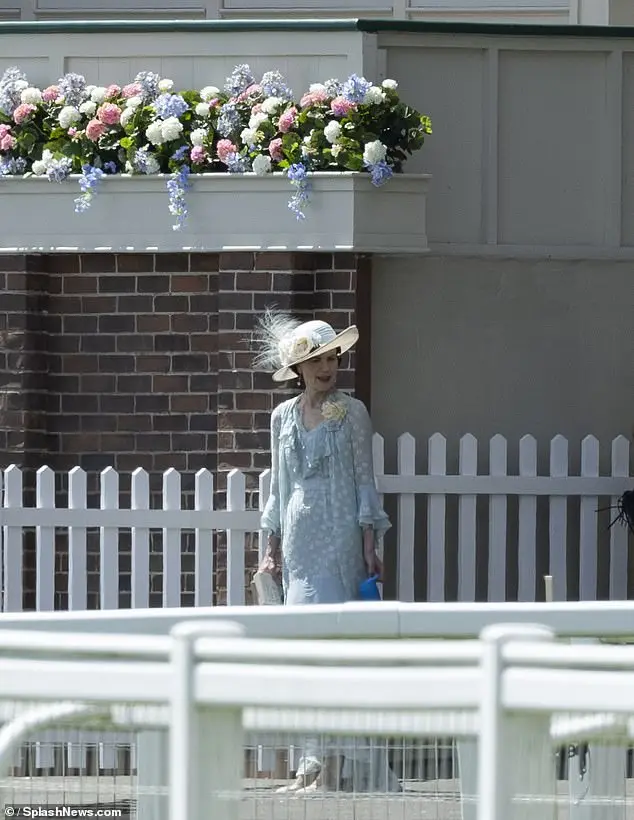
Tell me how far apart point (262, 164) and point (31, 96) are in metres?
1.11

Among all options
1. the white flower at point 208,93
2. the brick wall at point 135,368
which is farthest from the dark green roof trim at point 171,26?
the brick wall at point 135,368

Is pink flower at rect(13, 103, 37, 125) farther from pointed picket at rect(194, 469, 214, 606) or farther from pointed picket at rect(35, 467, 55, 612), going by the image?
pointed picket at rect(194, 469, 214, 606)

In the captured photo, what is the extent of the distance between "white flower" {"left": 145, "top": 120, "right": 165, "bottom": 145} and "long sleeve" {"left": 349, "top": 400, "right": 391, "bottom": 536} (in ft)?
5.65

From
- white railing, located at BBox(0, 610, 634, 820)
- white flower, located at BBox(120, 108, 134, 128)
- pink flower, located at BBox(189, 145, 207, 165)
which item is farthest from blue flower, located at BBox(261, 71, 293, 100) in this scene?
white railing, located at BBox(0, 610, 634, 820)

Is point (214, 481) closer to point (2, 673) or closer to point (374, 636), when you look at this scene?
point (374, 636)

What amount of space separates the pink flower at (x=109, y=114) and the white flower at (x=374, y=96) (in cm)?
108

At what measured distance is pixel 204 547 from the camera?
727 centimetres

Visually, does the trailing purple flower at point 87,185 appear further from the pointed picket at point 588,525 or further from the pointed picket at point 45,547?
the pointed picket at point 588,525

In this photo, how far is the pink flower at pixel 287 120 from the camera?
23.6ft

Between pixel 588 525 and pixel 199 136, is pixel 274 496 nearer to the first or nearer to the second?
pixel 588 525

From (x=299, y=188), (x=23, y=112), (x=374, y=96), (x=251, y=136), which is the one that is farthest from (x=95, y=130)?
(x=374, y=96)

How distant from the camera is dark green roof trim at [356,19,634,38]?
292 inches

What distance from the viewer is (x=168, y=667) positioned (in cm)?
254

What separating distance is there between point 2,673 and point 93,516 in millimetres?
4696
